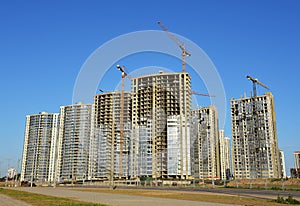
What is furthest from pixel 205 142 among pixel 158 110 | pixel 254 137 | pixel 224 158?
pixel 224 158

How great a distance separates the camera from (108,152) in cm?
12650

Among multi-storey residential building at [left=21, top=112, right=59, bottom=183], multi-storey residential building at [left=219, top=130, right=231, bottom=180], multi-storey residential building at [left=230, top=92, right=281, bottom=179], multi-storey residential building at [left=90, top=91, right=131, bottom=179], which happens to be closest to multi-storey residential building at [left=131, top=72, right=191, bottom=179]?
multi-storey residential building at [left=90, top=91, right=131, bottom=179]

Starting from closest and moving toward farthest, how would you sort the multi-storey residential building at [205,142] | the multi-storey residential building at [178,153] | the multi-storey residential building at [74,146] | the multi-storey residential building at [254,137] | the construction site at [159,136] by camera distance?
the multi-storey residential building at [178,153], the construction site at [159,136], the multi-storey residential building at [254,137], the multi-storey residential building at [205,142], the multi-storey residential building at [74,146]

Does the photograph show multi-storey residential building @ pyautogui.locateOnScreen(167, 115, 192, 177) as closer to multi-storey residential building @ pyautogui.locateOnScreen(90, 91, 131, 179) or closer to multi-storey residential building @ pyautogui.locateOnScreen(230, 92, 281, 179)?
multi-storey residential building @ pyautogui.locateOnScreen(90, 91, 131, 179)

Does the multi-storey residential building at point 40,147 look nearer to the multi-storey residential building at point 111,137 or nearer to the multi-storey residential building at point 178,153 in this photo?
the multi-storey residential building at point 111,137

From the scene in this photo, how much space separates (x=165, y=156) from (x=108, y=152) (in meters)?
23.9

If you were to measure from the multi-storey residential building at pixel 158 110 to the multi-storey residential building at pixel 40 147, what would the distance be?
2004 inches

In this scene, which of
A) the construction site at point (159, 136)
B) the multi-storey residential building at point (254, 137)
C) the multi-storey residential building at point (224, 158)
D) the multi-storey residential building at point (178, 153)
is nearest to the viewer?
the multi-storey residential building at point (178, 153)

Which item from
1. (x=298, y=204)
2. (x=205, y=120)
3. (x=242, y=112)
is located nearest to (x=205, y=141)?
(x=205, y=120)

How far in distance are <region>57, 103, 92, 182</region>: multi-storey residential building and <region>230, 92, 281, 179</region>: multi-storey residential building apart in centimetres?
6414

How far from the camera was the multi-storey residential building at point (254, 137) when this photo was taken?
121m

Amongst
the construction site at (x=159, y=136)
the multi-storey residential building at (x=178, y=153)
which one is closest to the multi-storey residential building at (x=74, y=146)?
the construction site at (x=159, y=136)

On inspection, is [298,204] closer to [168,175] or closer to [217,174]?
[168,175]

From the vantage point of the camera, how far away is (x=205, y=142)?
13300 cm
